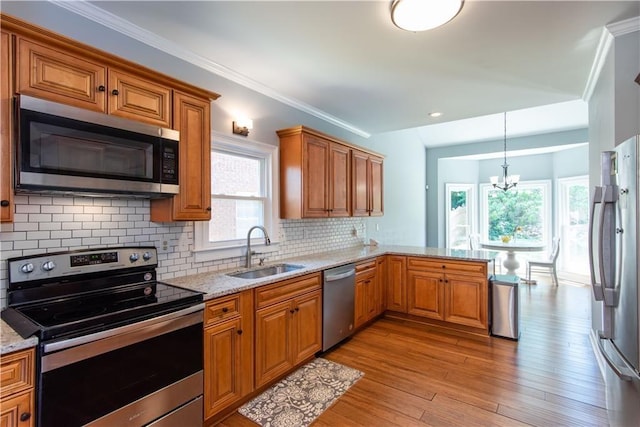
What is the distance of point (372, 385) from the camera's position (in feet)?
8.34

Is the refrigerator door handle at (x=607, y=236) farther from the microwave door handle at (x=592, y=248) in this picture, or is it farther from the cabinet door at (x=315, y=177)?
→ the cabinet door at (x=315, y=177)

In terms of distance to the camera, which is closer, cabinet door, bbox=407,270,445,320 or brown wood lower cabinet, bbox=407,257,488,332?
brown wood lower cabinet, bbox=407,257,488,332

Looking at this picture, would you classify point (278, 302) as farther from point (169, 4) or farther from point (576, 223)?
point (576, 223)

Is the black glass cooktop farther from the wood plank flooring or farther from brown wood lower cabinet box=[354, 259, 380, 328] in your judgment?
brown wood lower cabinet box=[354, 259, 380, 328]

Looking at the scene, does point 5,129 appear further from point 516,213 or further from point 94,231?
point 516,213

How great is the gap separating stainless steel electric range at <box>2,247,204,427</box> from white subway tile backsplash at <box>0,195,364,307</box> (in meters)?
0.09

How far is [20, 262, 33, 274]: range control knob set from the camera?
1.64m

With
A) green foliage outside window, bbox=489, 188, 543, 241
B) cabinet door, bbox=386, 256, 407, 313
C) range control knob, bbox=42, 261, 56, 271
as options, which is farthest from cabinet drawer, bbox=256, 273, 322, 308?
green foliage outside window, bbox=489, 188, 543, 241

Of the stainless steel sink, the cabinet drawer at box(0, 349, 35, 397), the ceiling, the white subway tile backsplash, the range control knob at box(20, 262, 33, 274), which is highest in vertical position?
the ceiling

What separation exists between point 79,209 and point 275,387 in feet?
6.21

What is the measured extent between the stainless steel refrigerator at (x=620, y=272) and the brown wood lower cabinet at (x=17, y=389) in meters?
2.54

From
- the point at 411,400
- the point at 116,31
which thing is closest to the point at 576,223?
the point at 411,400

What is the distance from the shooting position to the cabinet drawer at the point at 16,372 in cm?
120

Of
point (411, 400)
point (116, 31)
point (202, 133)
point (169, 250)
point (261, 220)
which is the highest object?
point (116, 31)
